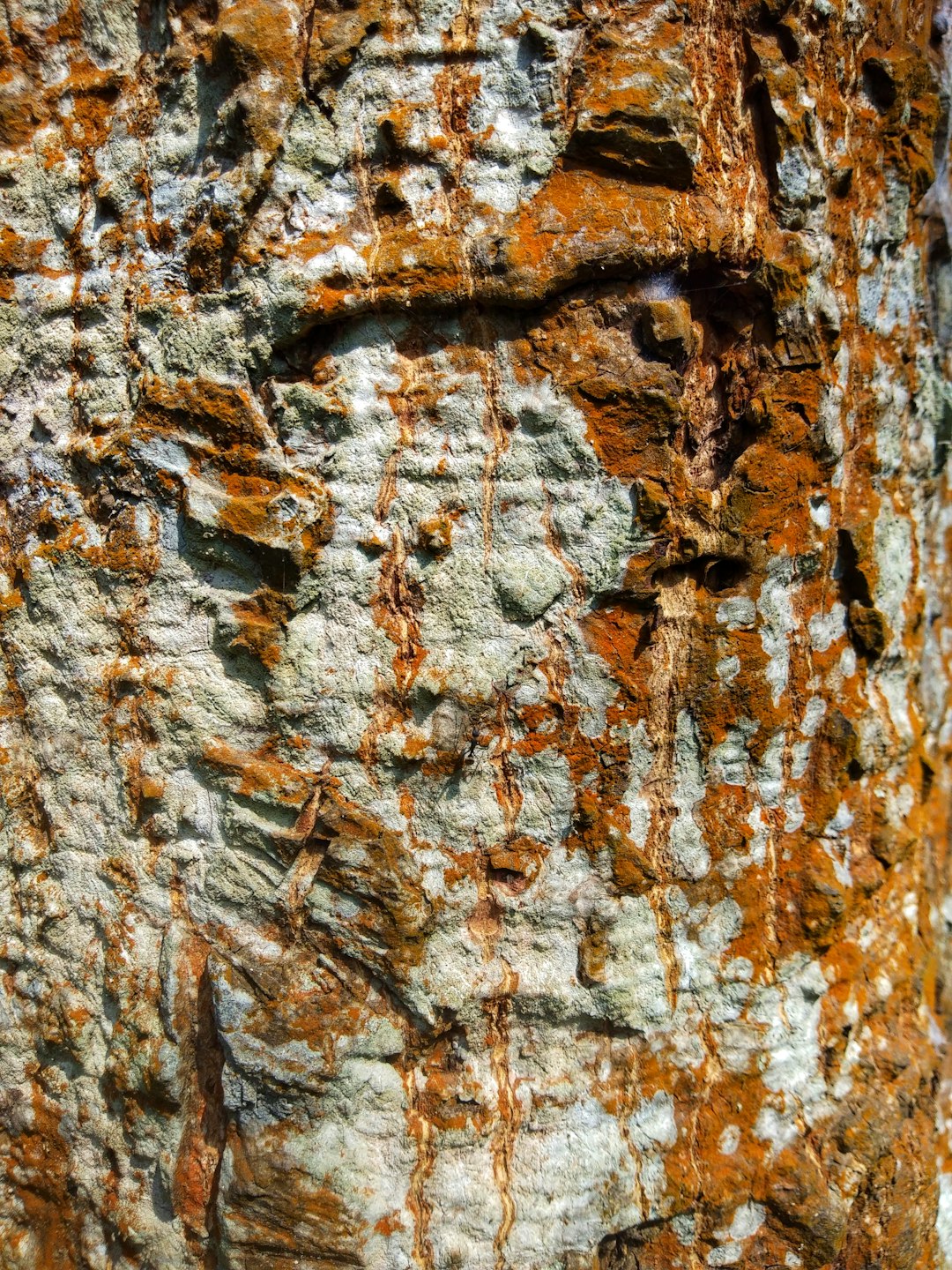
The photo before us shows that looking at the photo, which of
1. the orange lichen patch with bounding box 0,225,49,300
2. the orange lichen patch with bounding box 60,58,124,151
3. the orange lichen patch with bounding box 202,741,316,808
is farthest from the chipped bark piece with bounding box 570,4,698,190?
the orange lichen patch with bounding box 202,741,316,808

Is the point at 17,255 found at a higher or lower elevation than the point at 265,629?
higher

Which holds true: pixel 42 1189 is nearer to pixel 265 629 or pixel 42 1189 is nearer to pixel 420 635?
pixel 265 629

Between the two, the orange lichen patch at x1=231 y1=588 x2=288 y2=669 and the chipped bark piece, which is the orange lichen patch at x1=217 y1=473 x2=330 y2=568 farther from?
the chipped bark piece

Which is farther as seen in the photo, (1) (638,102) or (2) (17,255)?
(2) (17,255)

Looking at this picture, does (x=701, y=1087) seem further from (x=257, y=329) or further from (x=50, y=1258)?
(x=257, y=329)

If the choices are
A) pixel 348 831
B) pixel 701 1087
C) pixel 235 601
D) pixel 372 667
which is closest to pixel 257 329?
pixel 235 601

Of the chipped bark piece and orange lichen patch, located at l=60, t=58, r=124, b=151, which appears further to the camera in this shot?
orange lichen patch, located at l=60, t=58, r=124, b=151

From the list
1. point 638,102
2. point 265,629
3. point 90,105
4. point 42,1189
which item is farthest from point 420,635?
point 42,1189

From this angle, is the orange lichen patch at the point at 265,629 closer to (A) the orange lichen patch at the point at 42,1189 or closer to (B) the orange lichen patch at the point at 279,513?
(B) the orange lichen patch at the point at 279,513

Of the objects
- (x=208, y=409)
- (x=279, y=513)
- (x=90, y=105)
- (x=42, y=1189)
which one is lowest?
(x=42, y=1189)
